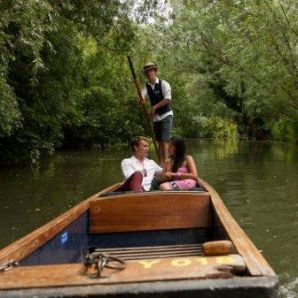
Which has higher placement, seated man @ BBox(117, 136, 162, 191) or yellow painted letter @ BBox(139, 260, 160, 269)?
seated man @ BBox(117, 136, 162, 191)

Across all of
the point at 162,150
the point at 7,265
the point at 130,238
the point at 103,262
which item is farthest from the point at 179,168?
the point at 103,262

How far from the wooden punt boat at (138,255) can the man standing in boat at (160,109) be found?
1.87m

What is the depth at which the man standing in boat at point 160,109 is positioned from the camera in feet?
20.2

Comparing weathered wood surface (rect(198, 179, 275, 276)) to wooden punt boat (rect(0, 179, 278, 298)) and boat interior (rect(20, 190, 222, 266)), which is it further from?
boat interior (rect(20, 190, 222, 266))

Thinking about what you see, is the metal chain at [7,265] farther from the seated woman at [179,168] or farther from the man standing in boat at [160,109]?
the man standing in boat at [160,109]

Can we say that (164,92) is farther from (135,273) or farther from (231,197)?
(135,273)

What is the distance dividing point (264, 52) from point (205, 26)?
4.19 m

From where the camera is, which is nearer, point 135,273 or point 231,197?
point 135,273

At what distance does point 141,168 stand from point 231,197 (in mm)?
2447

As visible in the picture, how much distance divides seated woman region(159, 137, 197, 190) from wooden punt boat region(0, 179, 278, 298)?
390mm

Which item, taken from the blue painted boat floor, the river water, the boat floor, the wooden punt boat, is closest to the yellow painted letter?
the wooden punt boat

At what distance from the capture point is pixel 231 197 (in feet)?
23.4

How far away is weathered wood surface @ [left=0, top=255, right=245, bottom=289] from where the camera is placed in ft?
5.39

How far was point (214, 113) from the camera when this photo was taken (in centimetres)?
2938
